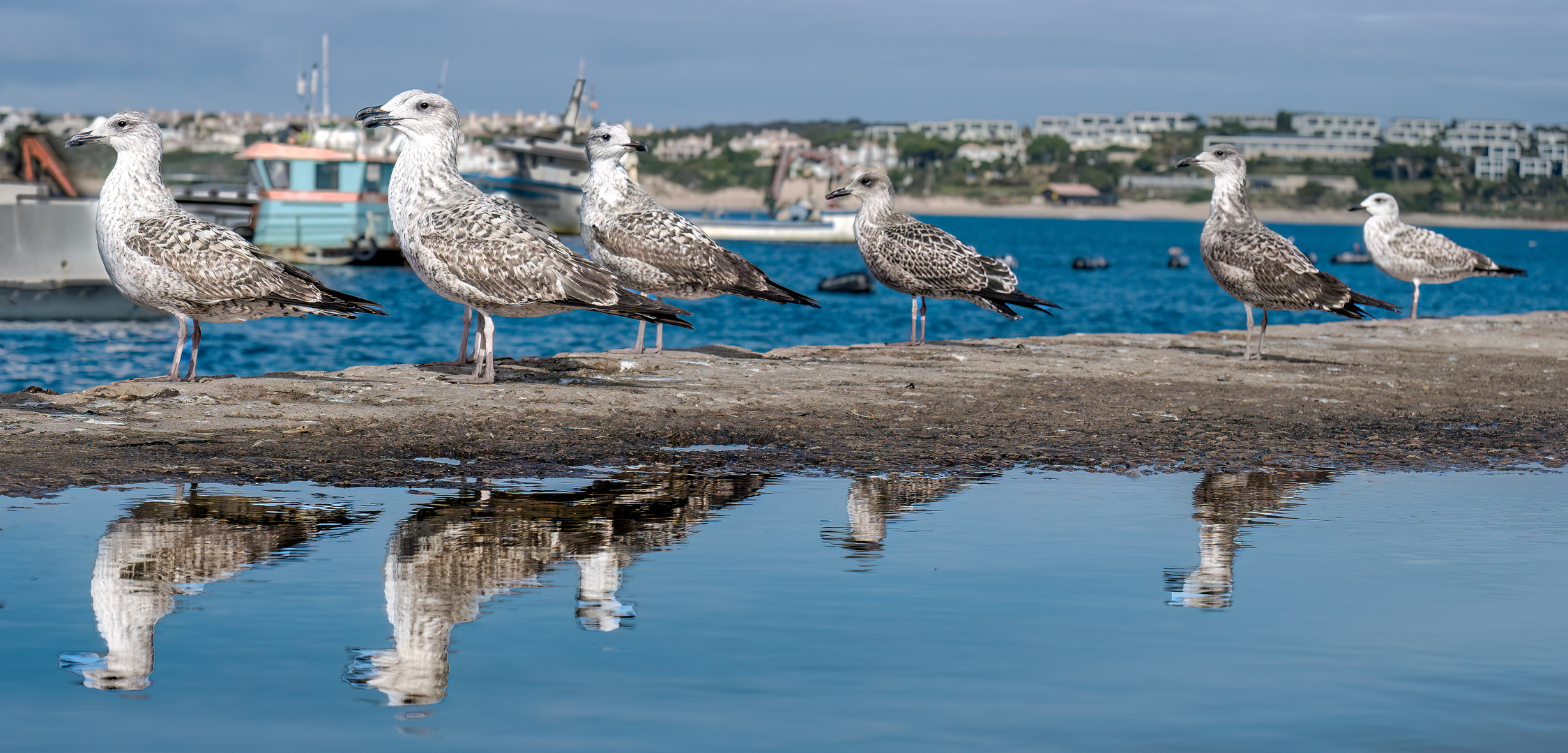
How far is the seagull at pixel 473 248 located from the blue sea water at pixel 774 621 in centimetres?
333

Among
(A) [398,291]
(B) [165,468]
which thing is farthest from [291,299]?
(A) [398,291]

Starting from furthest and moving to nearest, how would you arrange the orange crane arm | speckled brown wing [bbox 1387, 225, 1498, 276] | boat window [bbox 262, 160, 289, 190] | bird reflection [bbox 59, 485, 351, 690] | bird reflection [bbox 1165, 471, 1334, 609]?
boat window [bbox 262, 160, 289, 190]
the orange crane arm
speckled brown wing [bbox 1387, 225, 1498, 276]
bird reflection [bbox 1165, 471, 1334, 609]
bird reflection [bbox 59, 485, 351, 690]

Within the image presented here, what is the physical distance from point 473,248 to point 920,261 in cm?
551

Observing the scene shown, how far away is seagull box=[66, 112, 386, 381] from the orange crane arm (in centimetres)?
3139

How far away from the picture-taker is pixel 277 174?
69688 millimetres

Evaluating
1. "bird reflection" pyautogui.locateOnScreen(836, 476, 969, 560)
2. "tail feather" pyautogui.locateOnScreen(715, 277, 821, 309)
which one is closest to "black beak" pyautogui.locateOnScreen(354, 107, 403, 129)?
"tail feather" pyautogui.locateOnScreen(715, 277, 821, 309)

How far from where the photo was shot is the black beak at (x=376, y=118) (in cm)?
1070

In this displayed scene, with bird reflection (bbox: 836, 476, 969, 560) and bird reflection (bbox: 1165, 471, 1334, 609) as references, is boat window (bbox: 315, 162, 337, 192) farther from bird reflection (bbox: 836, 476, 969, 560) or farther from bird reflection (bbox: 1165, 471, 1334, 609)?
bird reflection (bbox: 1165, 471, 1334, 609)

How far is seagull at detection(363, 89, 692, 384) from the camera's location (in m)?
10.5

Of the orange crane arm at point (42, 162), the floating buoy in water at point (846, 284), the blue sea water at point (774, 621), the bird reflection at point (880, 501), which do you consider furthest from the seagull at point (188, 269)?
the floating buoy in water at point (846, 284)

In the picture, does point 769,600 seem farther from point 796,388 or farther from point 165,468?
point 796,388

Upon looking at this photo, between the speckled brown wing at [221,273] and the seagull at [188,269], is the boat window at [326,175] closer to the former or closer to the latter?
the seagull at [188,269]

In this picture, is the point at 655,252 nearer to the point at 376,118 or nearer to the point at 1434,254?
the point at 376,118

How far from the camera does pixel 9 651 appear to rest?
436 cm
